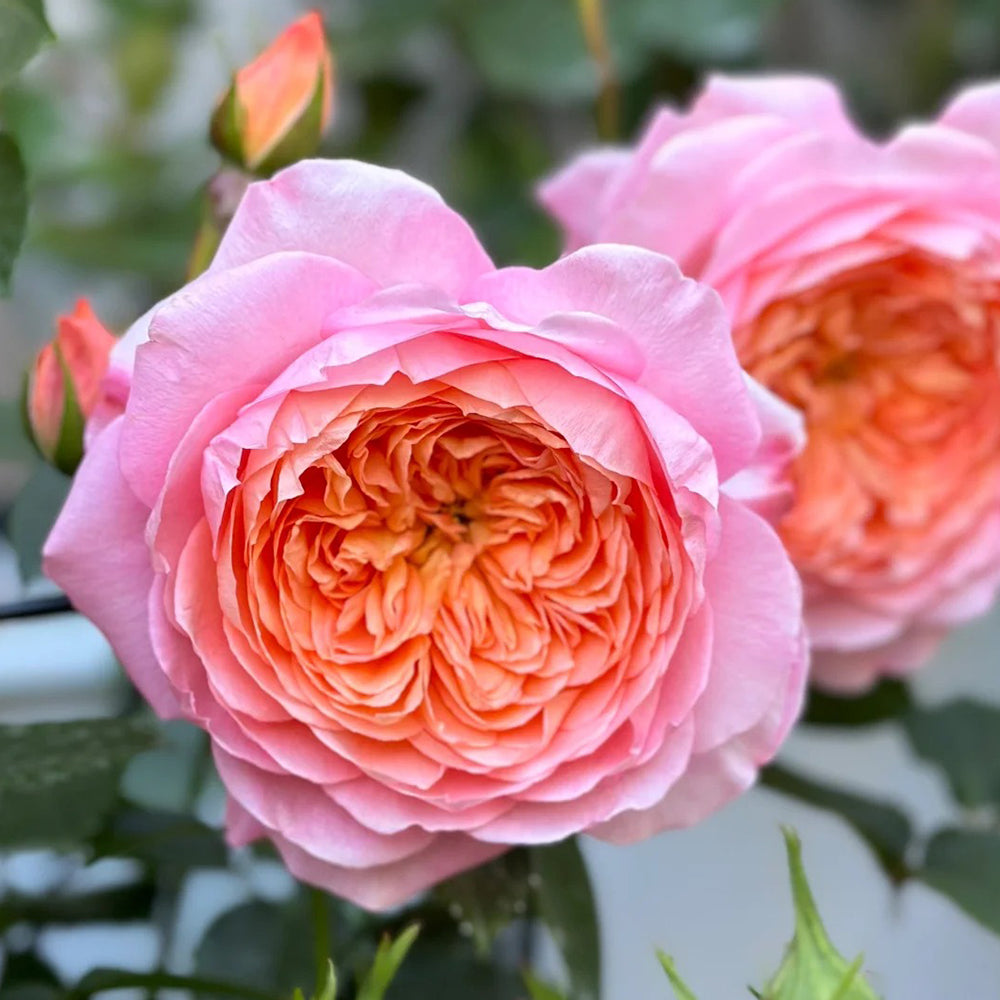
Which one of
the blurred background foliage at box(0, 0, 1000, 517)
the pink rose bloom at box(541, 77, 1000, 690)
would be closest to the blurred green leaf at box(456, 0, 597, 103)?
the blurred background foliage at box(0, 0, 1000, 517)

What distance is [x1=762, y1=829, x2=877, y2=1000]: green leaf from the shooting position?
186mm

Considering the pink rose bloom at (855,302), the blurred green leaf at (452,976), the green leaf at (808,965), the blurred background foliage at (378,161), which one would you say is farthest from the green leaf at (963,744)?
the green leaf at (808,965)

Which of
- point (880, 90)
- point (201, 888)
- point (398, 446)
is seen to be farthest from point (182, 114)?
point (398, 446)

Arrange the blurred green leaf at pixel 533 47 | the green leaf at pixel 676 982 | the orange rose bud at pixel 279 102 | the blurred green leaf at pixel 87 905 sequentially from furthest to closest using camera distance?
1. the blurred green leaf at pixel 533 47
2. the blurred green leaf at pixel 87 905
3. the orange rose bud at pixel 279 102
4. the green leaf at pixel 676 982

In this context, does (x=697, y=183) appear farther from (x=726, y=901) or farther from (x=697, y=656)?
(x=726, y=901)

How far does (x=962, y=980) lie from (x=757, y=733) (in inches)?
19.0

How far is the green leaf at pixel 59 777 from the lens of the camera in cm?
28

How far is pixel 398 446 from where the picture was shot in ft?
0.80

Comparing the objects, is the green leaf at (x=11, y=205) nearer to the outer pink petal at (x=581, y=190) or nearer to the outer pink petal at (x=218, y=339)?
the outer pink petal at (x=218, y=339)

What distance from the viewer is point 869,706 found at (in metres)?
0.46

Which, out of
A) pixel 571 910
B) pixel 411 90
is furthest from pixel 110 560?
pixel 411 90

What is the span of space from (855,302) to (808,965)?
22 cm

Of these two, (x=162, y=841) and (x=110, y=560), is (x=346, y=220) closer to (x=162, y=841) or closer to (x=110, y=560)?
(x=110, y=560)

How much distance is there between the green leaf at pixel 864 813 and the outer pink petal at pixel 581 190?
0.61 feet
